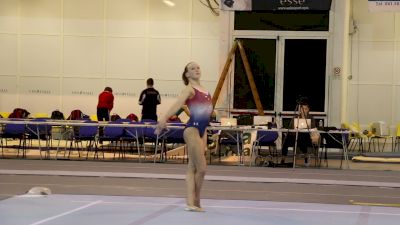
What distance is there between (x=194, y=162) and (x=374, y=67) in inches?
566

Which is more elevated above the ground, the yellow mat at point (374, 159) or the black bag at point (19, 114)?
the black bag at point (19, 114)

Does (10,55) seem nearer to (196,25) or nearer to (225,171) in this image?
(196,25)

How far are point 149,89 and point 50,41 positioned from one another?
600 cm

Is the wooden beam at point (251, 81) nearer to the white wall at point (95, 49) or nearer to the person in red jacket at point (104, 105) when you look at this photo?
the white wall at point (95, 49)

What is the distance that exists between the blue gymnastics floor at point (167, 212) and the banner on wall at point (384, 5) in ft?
29.7

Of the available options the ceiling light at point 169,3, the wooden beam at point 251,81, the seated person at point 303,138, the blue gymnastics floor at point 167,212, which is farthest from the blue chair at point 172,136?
the ceiling light at point 169,3

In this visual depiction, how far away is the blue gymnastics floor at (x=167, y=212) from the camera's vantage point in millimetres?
7094

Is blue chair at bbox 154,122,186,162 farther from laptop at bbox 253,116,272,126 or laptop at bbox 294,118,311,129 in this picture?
laptop at bbox 294,118,311,129

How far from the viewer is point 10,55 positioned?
21.6m

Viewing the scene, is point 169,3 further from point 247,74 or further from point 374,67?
point 374,67

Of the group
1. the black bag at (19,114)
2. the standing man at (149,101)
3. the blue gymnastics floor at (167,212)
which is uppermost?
the standing man at (149,101)

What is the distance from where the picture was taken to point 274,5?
18.2m

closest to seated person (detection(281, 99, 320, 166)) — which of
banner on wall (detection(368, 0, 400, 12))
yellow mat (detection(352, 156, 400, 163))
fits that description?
yellow mat (detection(352, 156, 400, 163))

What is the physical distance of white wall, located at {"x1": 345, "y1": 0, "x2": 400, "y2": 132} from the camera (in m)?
20.7
